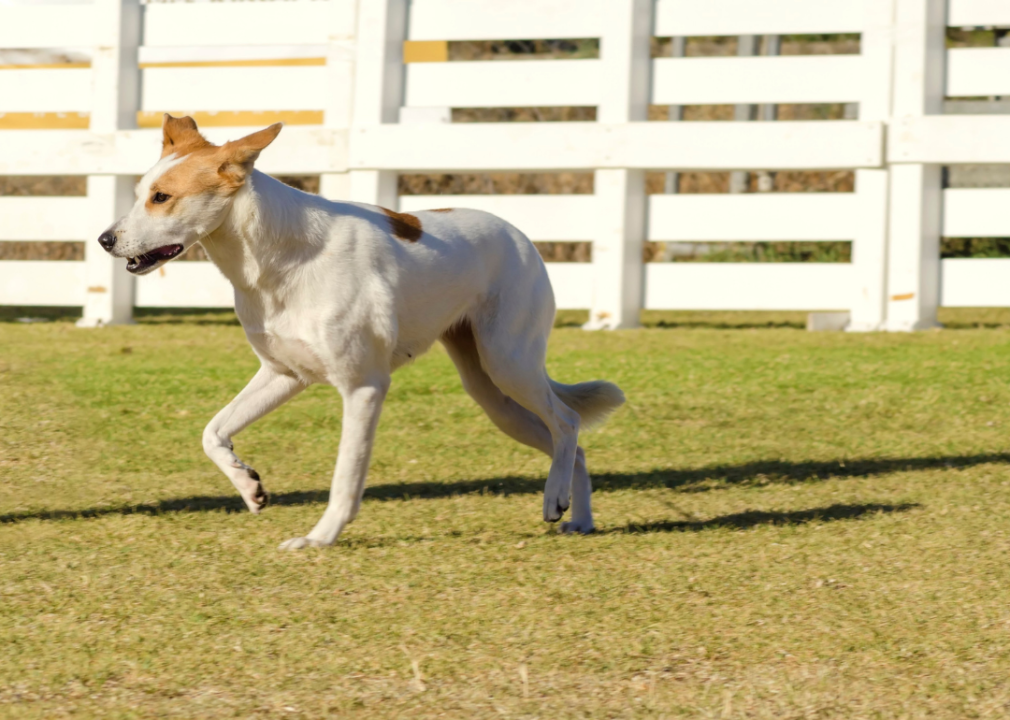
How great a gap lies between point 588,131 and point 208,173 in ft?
19.7

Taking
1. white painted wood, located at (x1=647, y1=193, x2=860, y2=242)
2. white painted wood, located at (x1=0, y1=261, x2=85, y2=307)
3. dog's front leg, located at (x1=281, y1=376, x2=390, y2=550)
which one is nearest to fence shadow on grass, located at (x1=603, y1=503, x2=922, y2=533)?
dog's front leg, located at (x1=281, y1=376, x2=390, y2=550)

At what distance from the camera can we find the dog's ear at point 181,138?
4.22 m

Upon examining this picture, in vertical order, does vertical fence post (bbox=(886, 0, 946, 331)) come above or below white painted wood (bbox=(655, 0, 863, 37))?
below

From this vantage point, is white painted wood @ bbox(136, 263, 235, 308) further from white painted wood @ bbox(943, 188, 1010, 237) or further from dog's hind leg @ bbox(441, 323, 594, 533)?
dog's hind leg @ bbox(441, 323, 594, 533)

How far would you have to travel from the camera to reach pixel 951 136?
9.17m

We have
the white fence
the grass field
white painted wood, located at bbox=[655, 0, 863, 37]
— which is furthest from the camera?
white painted wood, located at bbox=[655, 0, 863, 37]

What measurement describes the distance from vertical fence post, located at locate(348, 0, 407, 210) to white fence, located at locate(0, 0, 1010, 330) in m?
0.02

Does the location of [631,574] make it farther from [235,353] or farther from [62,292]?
[62,292]

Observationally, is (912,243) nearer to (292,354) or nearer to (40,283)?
(292,354)

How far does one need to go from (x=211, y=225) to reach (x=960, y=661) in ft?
8.45

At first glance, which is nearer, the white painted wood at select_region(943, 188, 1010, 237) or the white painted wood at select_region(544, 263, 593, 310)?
the white painted wood at select_region(943, 188, 1010, 237)

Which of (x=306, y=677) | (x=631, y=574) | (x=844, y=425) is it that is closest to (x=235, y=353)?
(x=844, y=425)

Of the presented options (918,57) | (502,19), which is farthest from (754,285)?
(502,19)

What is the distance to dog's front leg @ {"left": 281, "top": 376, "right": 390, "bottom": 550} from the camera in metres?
4.22
